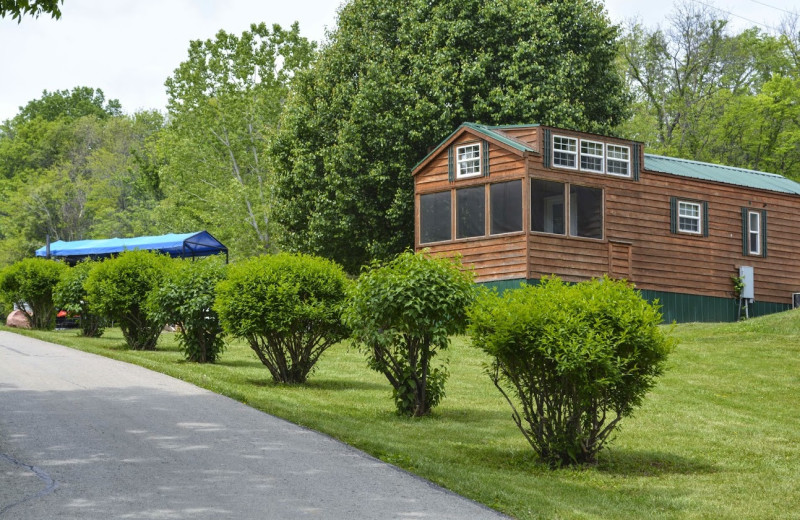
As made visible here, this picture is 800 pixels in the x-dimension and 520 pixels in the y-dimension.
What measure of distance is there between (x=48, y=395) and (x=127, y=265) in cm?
801

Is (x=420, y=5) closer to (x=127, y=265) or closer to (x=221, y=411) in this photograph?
(x=127, y=265)

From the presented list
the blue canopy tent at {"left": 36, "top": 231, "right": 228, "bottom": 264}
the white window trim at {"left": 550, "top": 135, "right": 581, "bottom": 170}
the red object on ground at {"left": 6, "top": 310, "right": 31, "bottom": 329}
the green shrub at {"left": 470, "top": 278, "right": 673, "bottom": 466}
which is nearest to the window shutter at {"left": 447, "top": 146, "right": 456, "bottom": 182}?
the white window trim at {"left": 550, "top": 135, "right": 581, "bottom": 170}

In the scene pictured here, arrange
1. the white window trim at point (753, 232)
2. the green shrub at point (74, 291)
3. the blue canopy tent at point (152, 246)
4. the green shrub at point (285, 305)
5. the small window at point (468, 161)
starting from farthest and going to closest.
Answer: the blue canopy tent at point (152, 246) < the white window trim at point (753, 232) < the small window at point (468, 161) < the green shrub at point (74, 291) < the green shrub at point (285, 305)

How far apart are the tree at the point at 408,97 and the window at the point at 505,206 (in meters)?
5.23

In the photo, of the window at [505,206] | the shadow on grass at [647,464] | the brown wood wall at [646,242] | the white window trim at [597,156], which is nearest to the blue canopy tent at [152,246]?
the brown wood wall at [646,242]

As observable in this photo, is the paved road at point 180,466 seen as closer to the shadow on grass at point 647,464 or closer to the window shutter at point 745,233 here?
the shadow on grass at point 647,464

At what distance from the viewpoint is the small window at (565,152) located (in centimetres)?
2392

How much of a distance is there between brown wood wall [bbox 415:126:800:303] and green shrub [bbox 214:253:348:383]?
10012 mm

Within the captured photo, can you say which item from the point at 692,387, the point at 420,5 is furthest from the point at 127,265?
the point at 420,5

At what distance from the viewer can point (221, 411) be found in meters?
10.5

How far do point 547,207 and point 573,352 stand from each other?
16332mm

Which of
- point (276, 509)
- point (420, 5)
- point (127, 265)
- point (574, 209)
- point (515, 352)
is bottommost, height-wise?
point (276, 509)

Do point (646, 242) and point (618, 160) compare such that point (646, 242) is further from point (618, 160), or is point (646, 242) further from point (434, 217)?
point (434, 217)

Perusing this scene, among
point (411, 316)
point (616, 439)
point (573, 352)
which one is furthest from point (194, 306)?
point (573, 352)
